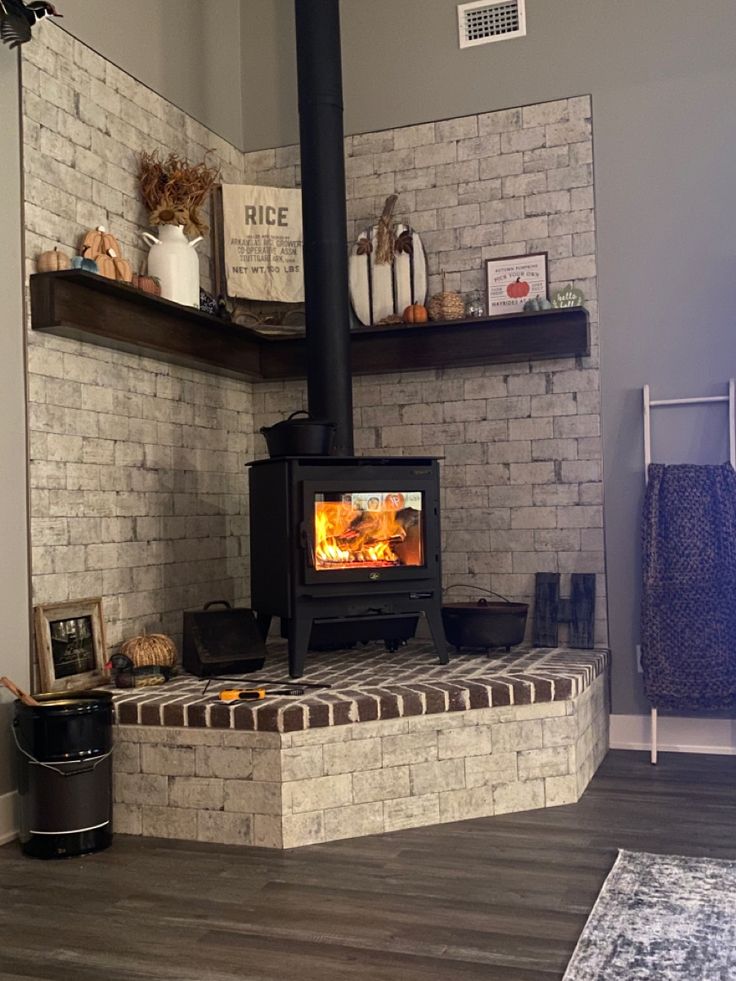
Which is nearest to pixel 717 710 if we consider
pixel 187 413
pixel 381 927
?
pixel 381 927

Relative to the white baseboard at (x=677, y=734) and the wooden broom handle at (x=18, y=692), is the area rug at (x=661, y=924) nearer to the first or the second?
the white baseboard at (x=677, y=734)

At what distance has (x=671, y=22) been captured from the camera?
4535 mm

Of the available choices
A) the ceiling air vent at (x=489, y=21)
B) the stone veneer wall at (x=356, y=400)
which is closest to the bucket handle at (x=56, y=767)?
the stone veneer wall at (x=356, y=400)

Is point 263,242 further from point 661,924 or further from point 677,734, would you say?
point 661,924

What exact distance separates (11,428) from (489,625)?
2049 millimetres

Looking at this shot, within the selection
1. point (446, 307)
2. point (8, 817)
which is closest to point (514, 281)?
point (446, 307)

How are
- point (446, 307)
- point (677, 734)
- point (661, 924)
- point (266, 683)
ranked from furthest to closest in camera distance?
point (446, 307)
point (677, 734)
point (266, 683)
point (661, 924)

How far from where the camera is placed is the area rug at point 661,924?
2357mm

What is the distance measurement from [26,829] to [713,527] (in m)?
2.90

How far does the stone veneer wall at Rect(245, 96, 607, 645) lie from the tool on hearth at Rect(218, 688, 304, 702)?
1448mm

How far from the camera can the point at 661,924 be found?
8.52 ft

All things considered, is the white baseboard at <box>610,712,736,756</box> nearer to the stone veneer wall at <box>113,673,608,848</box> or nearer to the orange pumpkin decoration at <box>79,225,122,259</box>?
the stone veneer wall at <box>113,673,608,848</box>

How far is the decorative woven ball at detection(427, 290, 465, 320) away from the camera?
4766mm

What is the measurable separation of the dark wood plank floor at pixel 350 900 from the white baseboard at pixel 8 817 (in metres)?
0.11
